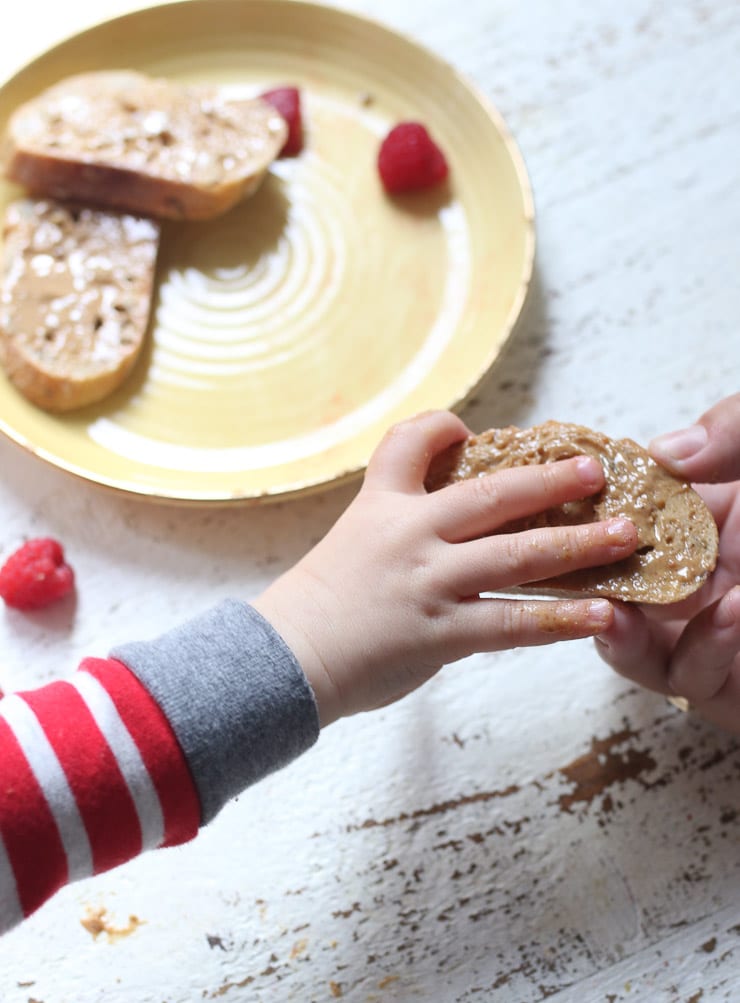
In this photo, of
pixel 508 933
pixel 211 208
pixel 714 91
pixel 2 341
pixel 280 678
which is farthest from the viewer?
pixel 714 91

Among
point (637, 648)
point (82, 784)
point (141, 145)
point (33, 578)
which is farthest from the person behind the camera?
point (141, 145)

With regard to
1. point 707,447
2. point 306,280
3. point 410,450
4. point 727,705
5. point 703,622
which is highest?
point 306,280

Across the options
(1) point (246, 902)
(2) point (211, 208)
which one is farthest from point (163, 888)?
(2) point (211, 208)

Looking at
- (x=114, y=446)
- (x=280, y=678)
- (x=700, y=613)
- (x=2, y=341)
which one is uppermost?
(x=2, y=341)

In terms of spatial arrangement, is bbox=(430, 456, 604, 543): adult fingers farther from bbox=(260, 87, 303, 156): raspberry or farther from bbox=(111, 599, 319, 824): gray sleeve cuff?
bbox=(260, 87, 303, 156): raspberry

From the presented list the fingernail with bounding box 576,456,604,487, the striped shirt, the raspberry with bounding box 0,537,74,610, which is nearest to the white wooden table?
the raspberry with bounding box 0,537,74,610

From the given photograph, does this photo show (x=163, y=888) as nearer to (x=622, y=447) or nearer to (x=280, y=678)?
(x=280, y=678)

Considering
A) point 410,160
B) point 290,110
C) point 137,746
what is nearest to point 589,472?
point 137,746

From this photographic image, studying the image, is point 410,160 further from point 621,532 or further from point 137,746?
point 137,746
